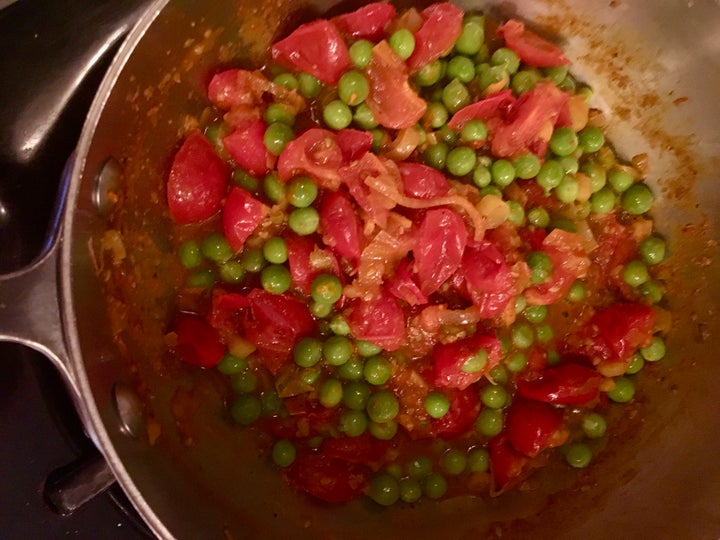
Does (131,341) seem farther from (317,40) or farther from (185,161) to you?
(317,40)

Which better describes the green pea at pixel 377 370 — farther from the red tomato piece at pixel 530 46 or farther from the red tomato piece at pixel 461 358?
the red tomato piece at pixel 530 46

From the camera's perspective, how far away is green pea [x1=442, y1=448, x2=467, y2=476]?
3.11m

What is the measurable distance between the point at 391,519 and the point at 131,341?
1.37 m

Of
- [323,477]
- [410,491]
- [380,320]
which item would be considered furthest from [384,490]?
[380,320]

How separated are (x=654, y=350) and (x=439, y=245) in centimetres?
114

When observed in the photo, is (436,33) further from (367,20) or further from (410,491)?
(410,491)

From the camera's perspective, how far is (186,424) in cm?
268

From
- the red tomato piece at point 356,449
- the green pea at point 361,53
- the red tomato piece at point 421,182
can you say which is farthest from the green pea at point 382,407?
the green pea at point 361,53

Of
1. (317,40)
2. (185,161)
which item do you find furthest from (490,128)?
(185,161)

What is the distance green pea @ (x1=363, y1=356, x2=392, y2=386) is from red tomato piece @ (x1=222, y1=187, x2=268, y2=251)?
727 mm

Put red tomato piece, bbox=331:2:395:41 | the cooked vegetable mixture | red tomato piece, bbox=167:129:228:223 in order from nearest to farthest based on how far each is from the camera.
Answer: red tomato piece, bbox=167:129:228:223 → the cooked vegetable mixture → red tomato piece, bbox=331:2:395:41

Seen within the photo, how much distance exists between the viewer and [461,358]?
9.36 feet

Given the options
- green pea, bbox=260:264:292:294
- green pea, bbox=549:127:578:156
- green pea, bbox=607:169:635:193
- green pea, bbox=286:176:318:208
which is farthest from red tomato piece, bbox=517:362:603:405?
green pea, bbox=286:176:318:208

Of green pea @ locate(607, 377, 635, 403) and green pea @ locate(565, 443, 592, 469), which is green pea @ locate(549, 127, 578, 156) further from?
green pea @ locate(565, 443, 592, 469)
